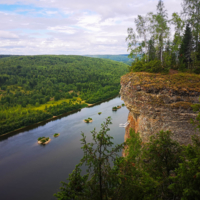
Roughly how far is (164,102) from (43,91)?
63175 mm

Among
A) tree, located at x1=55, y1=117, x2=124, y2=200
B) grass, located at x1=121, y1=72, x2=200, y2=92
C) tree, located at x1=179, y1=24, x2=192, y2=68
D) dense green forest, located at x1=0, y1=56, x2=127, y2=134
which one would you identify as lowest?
dense green forest, located at x1=0, y1=56, x2=127, y2=134

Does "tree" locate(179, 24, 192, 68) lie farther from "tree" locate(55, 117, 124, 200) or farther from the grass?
"tree" locate(55, 117, 124, 200)

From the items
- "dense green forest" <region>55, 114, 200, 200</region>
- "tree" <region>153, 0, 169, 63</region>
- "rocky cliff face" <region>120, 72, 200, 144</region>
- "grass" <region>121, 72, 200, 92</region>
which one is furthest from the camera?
"tree" <region>153, 0, 169, 63</region>

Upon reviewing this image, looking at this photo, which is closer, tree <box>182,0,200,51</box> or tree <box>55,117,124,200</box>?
tree <box>55,117,124,200</box>

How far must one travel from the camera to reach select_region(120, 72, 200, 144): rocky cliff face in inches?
428

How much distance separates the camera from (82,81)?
84125mm

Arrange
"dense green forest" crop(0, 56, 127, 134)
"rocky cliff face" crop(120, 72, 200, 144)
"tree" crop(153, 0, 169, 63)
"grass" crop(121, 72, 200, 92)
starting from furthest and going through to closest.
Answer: "dense green forest" crop(0, 56, 127, 134) < "tree" crop(153, 0, 169, 63) < "grass" crop(121, 72, 200, 92) < "rocky cliff face" crop(120, 72, 200, 144)

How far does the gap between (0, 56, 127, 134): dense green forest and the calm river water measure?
7.77m

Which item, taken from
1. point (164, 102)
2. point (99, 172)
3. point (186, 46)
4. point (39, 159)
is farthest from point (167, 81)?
point (39, 159)

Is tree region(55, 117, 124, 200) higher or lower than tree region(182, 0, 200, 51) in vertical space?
lower

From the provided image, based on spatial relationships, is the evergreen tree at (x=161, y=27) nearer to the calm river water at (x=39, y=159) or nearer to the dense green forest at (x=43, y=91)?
the calm river water at (x=39, y=159)

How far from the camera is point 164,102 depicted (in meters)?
11.3

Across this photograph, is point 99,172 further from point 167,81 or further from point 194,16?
point 194,16

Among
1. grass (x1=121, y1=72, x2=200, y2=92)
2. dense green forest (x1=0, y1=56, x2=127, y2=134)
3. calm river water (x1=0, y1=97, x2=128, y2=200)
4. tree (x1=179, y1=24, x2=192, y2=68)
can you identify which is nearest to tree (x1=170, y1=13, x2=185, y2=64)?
tree (x1=179, y1=24, x2=192, y2=68)
